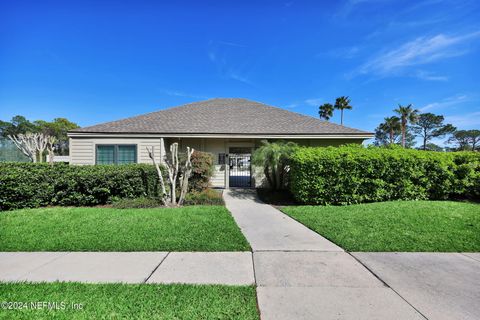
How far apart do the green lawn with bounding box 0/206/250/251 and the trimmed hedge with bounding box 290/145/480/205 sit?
134 inches

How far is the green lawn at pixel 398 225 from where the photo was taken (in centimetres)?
420

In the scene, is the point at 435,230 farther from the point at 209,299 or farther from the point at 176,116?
the point at 176,116

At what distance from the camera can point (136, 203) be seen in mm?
7305

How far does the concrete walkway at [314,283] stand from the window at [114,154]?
8425 millimetres

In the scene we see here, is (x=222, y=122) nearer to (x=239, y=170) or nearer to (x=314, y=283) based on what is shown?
(x=239, y=170)

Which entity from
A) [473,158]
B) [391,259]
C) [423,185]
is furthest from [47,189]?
[473,158]

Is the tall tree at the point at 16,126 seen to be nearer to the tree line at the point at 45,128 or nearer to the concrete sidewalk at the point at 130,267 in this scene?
the tree line at the point at 45,128

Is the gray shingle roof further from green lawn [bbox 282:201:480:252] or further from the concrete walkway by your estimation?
the concrete walkway

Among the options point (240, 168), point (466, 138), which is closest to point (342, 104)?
point (240, 168)

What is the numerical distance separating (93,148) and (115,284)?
9.89m

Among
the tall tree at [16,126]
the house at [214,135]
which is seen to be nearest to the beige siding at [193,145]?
the house at [214,135]

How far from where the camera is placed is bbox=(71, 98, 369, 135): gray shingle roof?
436 inches

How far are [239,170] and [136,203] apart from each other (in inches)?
258

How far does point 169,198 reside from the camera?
25.7 ft
